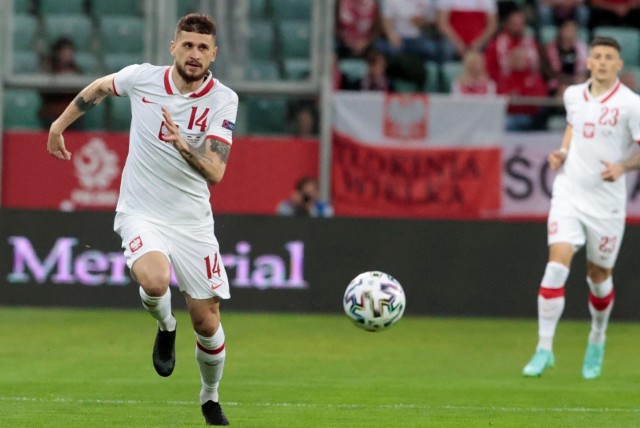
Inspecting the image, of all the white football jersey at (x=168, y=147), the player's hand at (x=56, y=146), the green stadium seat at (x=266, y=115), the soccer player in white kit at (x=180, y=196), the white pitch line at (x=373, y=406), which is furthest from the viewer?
the green stadium seat at (x=266, y=115)

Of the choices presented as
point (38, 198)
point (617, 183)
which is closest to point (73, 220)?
point (38, 198)

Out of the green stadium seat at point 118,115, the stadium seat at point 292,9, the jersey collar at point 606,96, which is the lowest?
the green stadium seat at point 118,115

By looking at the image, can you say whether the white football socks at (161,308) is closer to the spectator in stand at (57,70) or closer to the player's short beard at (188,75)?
the player's short beard at (188,75)

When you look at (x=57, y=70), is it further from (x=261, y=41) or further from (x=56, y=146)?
(x=56, y=146)

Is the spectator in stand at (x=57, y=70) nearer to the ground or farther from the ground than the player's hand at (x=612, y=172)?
nearer to the ground

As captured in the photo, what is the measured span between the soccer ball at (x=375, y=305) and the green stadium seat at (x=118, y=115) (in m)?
8.92

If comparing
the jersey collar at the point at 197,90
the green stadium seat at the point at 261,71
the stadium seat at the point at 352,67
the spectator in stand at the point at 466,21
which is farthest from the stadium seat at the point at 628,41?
the jersey collar at the point at 197,90

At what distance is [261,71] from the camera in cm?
1772

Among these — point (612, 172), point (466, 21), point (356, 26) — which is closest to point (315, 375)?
point (612, 172)

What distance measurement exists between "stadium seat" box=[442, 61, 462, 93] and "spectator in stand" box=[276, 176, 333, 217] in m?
2.52

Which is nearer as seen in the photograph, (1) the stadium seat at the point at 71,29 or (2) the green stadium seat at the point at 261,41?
(2) the green stadium seat at the point at 261,41

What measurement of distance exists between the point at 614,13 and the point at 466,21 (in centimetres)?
206

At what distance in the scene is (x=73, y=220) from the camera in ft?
50.5

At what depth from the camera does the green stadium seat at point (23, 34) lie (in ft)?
57.8
